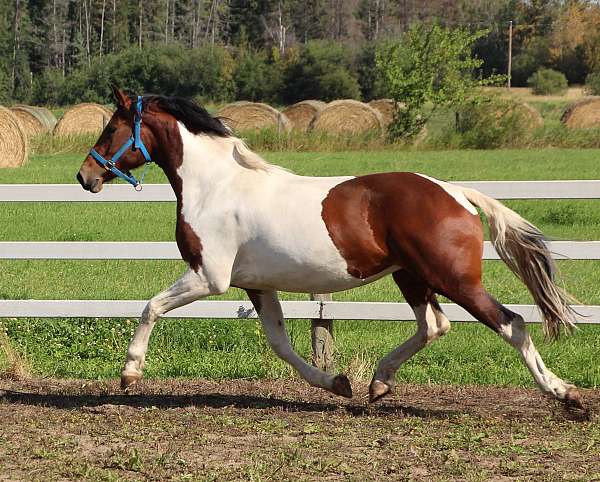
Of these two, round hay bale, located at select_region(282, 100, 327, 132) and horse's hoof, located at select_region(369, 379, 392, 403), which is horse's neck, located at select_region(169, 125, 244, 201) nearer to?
horse's hoof, located at select_region(369, 379, 392, 403)

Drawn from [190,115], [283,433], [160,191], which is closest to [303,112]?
[160,191]

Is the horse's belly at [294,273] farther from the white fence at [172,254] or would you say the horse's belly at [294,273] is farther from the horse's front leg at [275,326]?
the white fence at [172,254]

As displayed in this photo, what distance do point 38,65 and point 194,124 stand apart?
81.6 metres

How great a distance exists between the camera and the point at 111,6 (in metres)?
90.1

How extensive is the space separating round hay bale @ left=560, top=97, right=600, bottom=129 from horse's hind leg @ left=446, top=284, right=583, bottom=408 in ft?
105

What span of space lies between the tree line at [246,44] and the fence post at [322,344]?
46229mm

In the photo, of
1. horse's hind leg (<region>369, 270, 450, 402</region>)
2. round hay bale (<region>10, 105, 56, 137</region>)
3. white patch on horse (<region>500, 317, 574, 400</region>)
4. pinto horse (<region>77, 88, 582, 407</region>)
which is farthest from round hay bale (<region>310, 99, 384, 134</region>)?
white patch on horse (<region>500, 317, 574, 400</region>)

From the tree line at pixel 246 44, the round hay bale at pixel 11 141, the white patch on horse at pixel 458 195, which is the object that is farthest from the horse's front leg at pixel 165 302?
the tree line at pixel 246 44

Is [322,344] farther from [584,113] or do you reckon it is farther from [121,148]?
[584,113]

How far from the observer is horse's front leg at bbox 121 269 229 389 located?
244 inches

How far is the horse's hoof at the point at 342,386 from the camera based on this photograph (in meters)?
6.39

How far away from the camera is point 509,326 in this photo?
5812mm

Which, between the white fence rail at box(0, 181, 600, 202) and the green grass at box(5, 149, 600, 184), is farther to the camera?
the green grass at box(5, 149, 600, 184)

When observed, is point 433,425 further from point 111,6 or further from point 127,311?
point 111,6
